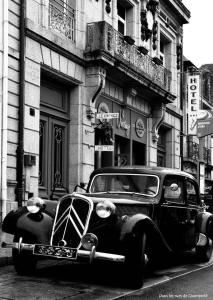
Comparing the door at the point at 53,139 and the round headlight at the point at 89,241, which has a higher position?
the door at the point at 53,139

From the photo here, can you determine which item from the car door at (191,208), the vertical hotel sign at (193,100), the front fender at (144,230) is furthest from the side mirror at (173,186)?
the vertical hotel sign at (193,100)

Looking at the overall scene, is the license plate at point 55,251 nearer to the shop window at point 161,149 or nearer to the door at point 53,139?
the door at point 53,139

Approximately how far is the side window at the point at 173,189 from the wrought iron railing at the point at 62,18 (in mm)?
7817

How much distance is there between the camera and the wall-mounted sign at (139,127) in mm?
20609

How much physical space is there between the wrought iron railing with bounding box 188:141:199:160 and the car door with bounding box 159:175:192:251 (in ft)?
60.2

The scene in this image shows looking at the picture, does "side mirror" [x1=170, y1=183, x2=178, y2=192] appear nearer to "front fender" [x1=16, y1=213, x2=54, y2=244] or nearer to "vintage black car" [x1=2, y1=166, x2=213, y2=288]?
"vintage black car" [x1=2, y1=166, x2=213, y2=288]

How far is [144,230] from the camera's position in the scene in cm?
741

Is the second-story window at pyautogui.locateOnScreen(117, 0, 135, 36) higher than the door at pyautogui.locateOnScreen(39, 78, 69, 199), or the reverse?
the second-story window at pyautogui.locateOnScreen(117, 0, 135, 36)

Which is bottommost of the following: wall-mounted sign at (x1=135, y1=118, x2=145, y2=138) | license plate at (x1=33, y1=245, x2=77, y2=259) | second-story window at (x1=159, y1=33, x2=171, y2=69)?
license plate at (x1=33, y1=245, x2=77, y2=259)

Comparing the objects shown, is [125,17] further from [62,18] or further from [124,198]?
[124,198]

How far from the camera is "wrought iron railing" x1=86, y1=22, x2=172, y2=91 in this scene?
1655cm

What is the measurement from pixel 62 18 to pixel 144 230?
1020 centimetres

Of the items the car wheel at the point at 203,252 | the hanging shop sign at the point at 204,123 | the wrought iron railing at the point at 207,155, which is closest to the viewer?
the car wheel at the point at 203,252

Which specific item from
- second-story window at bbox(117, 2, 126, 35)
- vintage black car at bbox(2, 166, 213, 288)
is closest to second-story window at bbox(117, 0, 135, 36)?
second-story window at bbox(117, 2, 126, 35)
